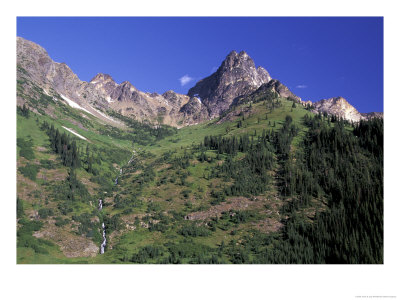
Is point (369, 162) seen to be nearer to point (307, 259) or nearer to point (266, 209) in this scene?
point (266, 209)

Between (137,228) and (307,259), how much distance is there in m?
52.5

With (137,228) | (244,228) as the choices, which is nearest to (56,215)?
(137,228)

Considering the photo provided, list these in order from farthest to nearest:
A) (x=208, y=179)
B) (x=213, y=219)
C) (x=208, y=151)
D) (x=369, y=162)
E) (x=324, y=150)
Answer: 1. (x=208, y=151)
2. (x=324, y=150)
3. (x=208, y=179)
4. (x=369, y=162)
5. (x=213, y=219)

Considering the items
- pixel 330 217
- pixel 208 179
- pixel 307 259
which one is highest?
pixel 208 179

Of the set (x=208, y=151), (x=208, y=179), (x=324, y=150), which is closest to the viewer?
(x=208, y=179)

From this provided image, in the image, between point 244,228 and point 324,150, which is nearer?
point 244,228

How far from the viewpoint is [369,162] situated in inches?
4678

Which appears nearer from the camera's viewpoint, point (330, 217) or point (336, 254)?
point (336, 254)

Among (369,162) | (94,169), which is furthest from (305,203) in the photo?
(94,169)

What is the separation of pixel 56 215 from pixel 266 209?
68.0m

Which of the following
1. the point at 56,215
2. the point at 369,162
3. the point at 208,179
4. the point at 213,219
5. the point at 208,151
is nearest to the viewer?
the point at 56,215

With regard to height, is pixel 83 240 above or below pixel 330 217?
below

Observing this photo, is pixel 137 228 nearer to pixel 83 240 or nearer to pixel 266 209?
pixel 83 240

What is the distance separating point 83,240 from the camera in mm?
82375
